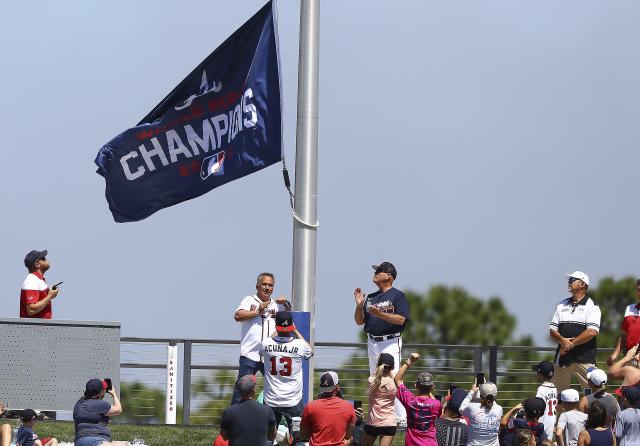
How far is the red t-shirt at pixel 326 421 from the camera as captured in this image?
1183 centimetres

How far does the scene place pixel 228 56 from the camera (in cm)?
1516

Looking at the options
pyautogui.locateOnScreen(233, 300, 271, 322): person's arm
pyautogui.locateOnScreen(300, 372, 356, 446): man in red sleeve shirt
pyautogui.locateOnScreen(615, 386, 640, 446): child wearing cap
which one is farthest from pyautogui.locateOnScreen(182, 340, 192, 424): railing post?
pyautogui.locateOnScreen(615, 386, 640, 446): child wearing cap

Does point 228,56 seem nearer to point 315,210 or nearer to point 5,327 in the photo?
point 315,210

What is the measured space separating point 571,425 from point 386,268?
285cm

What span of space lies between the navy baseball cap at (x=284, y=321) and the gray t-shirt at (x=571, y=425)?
121 inches

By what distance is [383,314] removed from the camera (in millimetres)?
13281

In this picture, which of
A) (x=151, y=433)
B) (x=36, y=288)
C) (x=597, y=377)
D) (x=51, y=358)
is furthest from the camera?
(x=151, y=433)

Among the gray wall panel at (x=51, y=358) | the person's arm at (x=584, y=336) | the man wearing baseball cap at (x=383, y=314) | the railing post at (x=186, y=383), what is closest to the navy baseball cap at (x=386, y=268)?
the man wearing baseball cap at (x=383, y=314)

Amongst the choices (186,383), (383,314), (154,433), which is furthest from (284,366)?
(186,383)

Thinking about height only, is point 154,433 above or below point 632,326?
below

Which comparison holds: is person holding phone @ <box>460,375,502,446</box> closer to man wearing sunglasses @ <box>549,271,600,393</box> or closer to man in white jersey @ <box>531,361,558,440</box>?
man in white jersey @ <box>531,361,558,440</box>

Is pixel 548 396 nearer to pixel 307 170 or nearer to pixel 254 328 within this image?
pixel 254 328

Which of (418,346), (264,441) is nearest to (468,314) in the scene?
(418,346)

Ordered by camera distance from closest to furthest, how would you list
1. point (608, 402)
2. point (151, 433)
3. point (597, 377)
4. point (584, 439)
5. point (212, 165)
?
point (584, 439) < point (597, 377) < point (608, 402) < point (212, 165) < point (151, 433)
